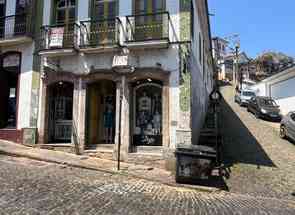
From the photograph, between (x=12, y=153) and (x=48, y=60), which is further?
(x=48, y=60)

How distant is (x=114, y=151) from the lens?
10297 mm

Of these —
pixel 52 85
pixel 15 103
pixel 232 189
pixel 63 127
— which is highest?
pixel 52 85

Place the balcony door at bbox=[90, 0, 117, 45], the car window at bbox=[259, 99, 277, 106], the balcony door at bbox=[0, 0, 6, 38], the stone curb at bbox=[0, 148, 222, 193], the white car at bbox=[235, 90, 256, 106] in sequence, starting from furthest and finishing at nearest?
1. the white car at bbox=[235, 90, 256, 106]
2. the car window at bbox=[259, 99, 277, 106]
3. the balcony door at bbox=[0, 0, 6, 38]
4. the balcony door at bbox=[90, 0, 117, 45]
5. the stone curb at bbox=[0, 148, 222, 193]

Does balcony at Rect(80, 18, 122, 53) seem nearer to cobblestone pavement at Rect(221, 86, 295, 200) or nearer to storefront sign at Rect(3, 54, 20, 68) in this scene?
storefront sign at Rect(3, 54, 20, 68)

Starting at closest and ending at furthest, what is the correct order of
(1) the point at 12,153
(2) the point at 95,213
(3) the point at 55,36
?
(2) the point at 95,213 < (1) the point at 12,153 < (3) the point at 55,36

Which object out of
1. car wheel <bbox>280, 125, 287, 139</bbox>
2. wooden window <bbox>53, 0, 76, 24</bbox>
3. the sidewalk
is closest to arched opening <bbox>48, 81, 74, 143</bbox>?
the sidewalk

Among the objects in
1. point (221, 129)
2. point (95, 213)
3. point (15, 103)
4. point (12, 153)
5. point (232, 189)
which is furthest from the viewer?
point (221, 129)

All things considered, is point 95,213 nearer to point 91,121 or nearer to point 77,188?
point 77,188

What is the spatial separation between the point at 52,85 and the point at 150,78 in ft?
15.1

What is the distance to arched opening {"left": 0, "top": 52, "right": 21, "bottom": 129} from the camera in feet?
40.3

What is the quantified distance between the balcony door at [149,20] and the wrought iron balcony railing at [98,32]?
97 centimetres

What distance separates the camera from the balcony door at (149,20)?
1033 centimetres

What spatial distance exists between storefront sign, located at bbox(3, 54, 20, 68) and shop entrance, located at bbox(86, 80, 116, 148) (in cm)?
405

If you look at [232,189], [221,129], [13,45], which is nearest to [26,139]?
[13,45]
